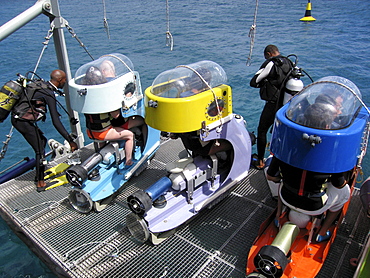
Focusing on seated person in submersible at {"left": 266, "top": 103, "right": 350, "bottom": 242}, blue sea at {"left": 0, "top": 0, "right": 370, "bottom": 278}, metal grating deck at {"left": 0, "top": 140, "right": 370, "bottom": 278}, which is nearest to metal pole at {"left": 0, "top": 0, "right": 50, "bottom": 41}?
metal grating deck at {"left": 0, "top": 140, "right": 370, "bottom": 278}

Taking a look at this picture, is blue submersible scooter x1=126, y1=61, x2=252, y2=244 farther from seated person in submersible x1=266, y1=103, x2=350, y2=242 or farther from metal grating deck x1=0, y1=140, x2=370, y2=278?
seated person in submersible x1=266, y1=103, x2=350, y2=242

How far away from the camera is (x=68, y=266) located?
3543mm

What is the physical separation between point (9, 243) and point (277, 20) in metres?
21.5

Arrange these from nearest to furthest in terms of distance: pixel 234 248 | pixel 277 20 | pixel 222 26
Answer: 1. pixel 234 248
2. pixel 222 26
3. pixel 277 20

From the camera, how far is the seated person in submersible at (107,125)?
4.19 metres

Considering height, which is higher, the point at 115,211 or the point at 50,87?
the point at 50,87

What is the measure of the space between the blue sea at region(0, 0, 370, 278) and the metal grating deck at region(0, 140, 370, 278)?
0.57 meters

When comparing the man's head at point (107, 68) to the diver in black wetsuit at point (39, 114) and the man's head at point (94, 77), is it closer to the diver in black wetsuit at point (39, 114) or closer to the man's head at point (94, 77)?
the man's head at point (94, 77)

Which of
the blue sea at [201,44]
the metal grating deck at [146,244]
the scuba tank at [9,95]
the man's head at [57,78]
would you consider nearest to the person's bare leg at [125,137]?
the metal grating deck at [146,244]

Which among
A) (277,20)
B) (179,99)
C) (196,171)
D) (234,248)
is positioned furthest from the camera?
(277,20)

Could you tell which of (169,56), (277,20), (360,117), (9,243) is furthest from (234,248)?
(277,20)

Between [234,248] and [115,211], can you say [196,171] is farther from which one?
[115,211]

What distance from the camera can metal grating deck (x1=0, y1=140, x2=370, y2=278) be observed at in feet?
11.5

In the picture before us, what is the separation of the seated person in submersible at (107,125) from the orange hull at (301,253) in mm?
2091
